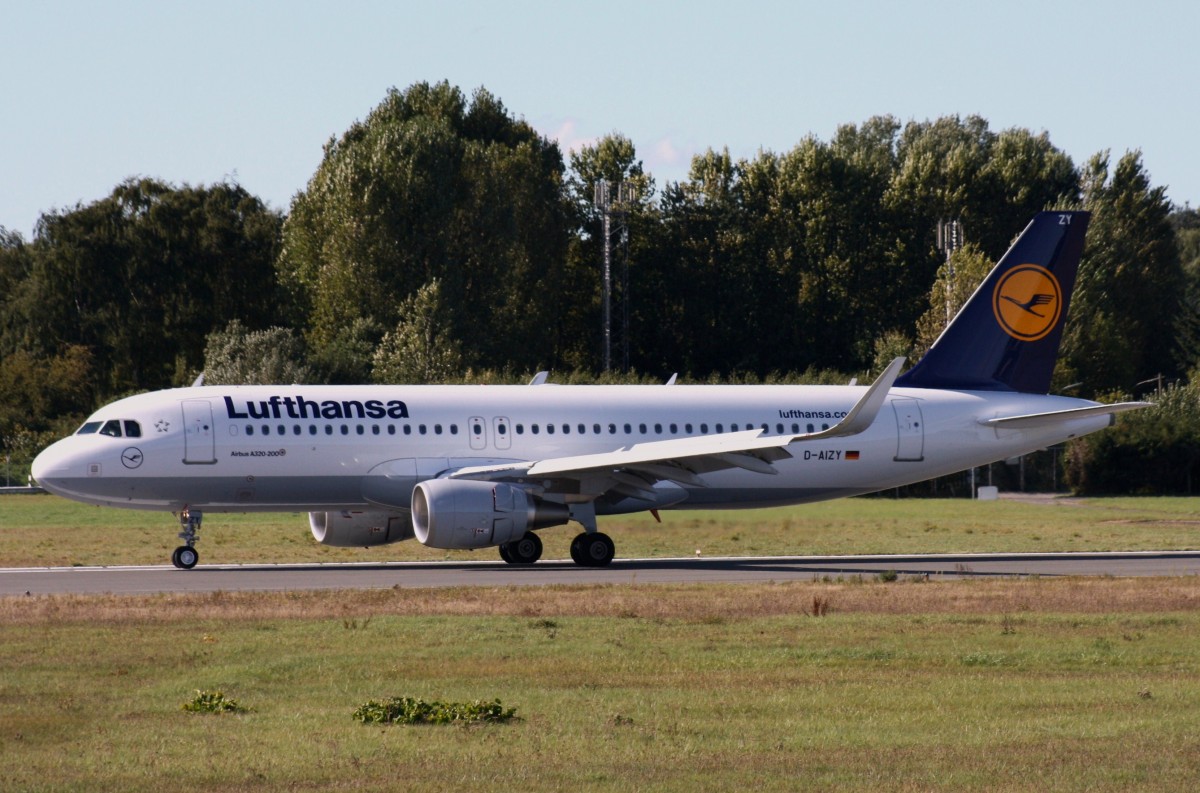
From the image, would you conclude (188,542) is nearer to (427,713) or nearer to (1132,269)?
(427,713)

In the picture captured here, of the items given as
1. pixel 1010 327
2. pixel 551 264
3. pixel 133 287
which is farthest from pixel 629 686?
pixel 133 287

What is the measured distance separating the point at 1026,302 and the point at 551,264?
5058 cm

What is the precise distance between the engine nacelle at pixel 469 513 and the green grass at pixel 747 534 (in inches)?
142

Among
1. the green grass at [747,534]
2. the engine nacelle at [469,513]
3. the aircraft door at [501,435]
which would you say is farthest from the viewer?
the green grass at [747,534]

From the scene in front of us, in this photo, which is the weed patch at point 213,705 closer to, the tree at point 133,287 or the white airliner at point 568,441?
the white airliner at point 568,441

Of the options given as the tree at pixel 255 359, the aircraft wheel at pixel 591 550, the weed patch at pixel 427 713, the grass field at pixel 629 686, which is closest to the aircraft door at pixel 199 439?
the aircraft wheel at pixel 591 550

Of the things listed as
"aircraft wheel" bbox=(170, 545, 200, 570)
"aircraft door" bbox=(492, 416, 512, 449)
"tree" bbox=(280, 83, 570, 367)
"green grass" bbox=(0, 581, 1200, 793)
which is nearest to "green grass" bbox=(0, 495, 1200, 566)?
"aircraft wheel" bbox=(170, 545, 200, 570)

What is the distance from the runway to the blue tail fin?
164 inches

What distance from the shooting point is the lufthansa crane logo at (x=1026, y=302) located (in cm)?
3666

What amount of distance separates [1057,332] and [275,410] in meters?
17.7

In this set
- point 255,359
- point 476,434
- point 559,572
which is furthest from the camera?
point 255,359

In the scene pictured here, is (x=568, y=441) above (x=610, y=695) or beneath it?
above

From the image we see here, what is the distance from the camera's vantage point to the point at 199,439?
103ft

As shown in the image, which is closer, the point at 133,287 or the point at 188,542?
the point at 188,542
